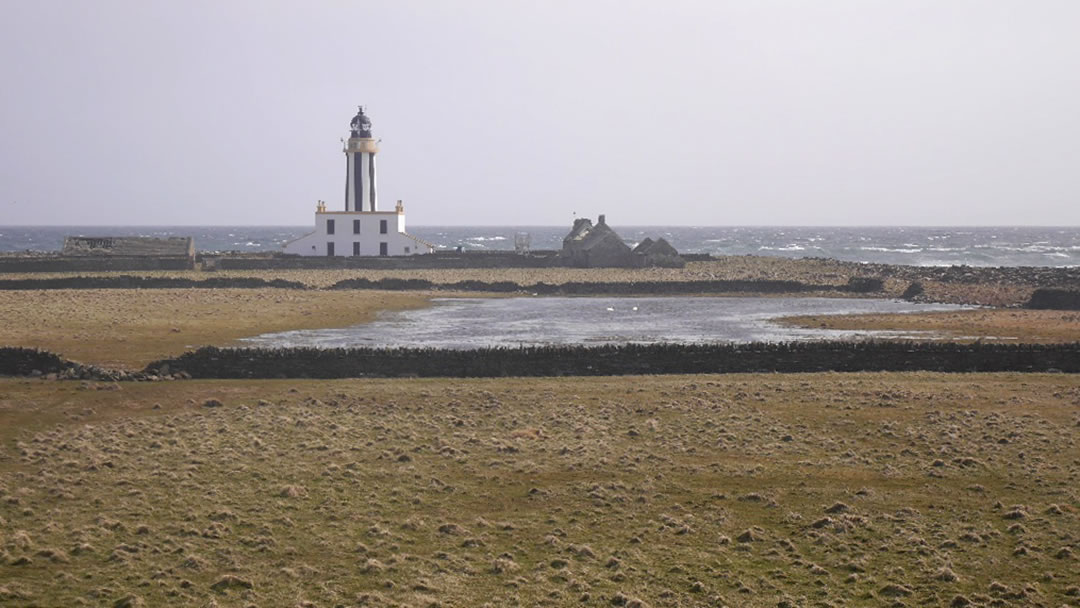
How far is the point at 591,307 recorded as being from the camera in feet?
184

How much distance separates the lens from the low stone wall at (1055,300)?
173 feet

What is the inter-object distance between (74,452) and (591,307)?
3661 cm

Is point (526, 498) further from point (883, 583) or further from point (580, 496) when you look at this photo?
point (883, 583)

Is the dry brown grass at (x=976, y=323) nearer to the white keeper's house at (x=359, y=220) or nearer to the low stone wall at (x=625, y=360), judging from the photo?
the low stone wall at (x=625, y=360)

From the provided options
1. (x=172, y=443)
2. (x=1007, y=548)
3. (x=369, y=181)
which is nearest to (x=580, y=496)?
(x=1007, y=548)

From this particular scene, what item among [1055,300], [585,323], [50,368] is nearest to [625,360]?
[50,368]

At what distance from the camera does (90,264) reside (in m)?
74.3

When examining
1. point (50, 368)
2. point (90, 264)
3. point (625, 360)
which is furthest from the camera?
point (90, 264)

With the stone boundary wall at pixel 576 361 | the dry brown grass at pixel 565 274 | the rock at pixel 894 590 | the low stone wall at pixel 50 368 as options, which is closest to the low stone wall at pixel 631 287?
the dry brown grass at pixel 565 274

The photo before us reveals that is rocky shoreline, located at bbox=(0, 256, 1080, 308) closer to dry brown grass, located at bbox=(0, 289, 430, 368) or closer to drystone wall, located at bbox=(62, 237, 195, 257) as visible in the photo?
dry brown grass, located at bbox=(0, 289, 430, 368)

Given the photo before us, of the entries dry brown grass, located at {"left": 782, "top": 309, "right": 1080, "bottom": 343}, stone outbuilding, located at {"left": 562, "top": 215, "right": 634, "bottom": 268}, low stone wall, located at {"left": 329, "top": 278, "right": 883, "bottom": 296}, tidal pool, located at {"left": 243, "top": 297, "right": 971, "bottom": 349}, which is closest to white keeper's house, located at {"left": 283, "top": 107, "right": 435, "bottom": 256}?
stone outbuilding, located at {"left": 562, "top": 215, "right": 634, "bottom": 268}

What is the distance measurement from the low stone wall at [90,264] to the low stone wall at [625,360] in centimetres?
4796

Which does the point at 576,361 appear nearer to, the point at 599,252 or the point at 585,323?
the point at 585,323

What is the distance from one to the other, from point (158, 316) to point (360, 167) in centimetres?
4168
